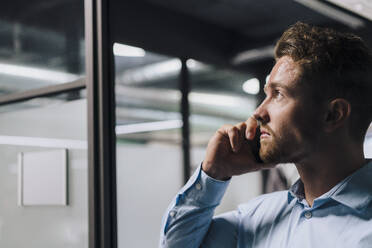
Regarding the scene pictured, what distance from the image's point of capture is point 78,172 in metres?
1.80

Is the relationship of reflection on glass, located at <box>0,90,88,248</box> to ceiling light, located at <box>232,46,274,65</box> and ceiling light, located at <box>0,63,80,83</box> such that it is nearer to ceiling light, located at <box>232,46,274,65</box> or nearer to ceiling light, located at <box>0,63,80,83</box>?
ceiling light, located at <box>0,63,80,83</box>

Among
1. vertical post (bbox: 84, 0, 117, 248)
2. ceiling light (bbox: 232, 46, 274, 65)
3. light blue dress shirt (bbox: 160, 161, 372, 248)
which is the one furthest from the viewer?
ceiling light (bbox: 232, 46, 274, 65)

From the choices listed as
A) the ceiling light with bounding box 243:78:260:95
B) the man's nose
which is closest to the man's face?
the man's nose

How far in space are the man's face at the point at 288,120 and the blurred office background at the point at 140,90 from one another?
1.04 ft

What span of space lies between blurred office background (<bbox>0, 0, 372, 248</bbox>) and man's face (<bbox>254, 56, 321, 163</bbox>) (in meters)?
0.32

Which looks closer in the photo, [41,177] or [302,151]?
[302,151]

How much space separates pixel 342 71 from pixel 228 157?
0.29 m

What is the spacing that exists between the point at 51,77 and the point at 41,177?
54 cm

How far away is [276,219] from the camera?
93 centimetres

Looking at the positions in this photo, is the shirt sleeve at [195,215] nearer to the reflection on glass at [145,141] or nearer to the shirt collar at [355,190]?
the shirt collar at [355,190]

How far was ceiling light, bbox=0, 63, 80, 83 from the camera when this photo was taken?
7.10 feet

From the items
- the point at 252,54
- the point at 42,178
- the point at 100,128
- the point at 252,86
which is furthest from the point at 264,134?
the point at 252,86

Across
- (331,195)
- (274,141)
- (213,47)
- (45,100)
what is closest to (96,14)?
(45,100)

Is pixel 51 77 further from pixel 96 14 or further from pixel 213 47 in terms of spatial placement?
pixel 213 47
